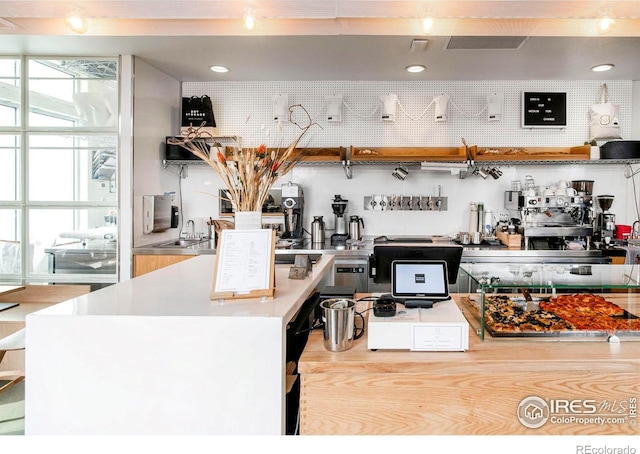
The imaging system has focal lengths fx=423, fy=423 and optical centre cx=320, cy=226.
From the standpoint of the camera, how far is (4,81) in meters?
3.79

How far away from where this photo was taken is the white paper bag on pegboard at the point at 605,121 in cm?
410

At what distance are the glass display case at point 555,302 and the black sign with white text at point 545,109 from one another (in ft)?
Answer: 9.75

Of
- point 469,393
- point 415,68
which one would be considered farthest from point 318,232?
point 469,393

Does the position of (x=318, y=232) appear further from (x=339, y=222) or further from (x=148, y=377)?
(x=148, y=377)

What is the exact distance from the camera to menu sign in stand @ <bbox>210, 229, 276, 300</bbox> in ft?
5.20

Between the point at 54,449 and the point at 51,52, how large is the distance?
12.4 ft

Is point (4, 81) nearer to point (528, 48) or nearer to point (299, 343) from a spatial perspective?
point (299, 343)

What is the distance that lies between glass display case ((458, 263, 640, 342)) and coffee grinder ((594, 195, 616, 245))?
8.92ft

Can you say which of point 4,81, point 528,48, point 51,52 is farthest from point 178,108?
point 528,48

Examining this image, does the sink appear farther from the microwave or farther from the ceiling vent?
the ceiling vent

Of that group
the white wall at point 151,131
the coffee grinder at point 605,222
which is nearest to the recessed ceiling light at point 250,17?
the white wall at point 151,131

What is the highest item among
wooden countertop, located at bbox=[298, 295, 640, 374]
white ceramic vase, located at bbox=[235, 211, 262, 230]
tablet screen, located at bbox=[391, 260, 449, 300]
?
white ceramic vase, located at bbox=[235, 211, 262, 230]

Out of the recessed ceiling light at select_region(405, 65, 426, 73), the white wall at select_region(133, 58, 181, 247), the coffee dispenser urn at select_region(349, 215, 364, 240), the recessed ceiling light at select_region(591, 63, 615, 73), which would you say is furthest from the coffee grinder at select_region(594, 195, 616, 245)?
the white wall at select_region(133, 58, 181, 247)

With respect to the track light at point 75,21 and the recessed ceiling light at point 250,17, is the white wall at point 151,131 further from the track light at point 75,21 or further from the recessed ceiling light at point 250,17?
the recessed ceiling light at point 250,17
